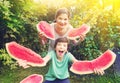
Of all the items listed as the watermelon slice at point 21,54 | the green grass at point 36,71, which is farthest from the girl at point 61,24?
the green grass at point 36,71

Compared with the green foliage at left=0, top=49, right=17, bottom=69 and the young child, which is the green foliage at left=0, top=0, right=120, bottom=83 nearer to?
the green foliage at left=0, top=49, right=17, bottom=69

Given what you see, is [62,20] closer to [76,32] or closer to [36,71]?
[76,32]

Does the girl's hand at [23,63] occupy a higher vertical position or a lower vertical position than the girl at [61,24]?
lower

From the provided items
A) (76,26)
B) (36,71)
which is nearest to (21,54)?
(36,71)

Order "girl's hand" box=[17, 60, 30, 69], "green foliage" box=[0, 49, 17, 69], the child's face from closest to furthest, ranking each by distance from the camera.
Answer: "girl's hand" box=[17, 60, 30, 69]
the child's face
"green foliage" box=[0, 49, 17, 69]

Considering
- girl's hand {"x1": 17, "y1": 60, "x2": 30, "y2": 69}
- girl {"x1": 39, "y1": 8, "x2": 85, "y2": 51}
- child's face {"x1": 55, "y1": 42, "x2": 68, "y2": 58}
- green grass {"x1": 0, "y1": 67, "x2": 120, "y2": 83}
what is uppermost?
girl {"x1": 39, "y1": 8, "x2": 85, "y2": 51}

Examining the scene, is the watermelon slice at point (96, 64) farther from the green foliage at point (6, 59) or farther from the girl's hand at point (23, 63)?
the green foliage at point (6, 59)

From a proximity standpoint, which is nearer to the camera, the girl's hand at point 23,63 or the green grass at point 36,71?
the girl's hand at point 23,63

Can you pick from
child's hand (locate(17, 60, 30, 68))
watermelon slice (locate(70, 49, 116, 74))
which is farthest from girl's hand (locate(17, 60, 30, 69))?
watermelon slice (locate(70, 49, 116, 74))

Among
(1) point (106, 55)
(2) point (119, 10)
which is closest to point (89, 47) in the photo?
(2) point (119, 10)

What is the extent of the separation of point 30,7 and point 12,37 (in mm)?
695

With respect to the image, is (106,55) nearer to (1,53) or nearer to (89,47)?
(89,47)

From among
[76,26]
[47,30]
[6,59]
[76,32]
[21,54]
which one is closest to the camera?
[21,54]

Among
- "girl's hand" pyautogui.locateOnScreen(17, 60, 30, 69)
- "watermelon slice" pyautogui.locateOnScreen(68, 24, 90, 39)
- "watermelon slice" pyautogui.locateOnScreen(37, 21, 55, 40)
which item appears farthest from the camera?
"watermelon slice" pyautogui.locateOnScreen(68, 24, 90, 39)
